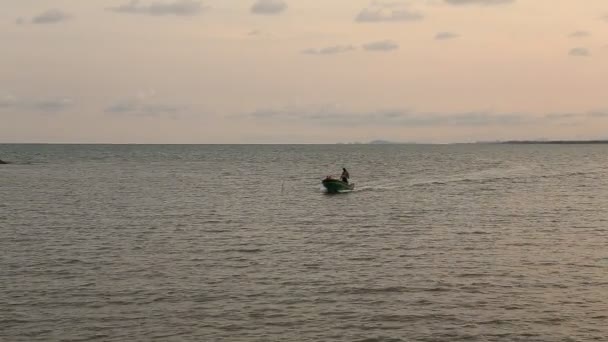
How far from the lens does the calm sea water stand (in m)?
23.6

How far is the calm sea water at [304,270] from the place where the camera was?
23641 millimetres

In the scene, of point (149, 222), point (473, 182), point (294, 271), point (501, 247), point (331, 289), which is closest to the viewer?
point (331, 289)

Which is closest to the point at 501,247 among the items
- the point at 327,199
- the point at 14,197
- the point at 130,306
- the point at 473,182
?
the point at 130,306

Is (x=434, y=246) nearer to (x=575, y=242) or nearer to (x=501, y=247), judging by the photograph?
(x=501, y=247)

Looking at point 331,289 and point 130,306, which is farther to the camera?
point 331,289

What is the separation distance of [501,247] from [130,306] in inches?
821

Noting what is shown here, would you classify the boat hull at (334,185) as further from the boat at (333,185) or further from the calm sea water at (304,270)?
the calm sea water at (304,270)

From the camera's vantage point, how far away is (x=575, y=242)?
40.2m

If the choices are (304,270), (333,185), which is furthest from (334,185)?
(304,270)

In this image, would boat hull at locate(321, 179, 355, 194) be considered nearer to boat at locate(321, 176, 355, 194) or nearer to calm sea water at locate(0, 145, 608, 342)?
boat at locate(321, 176, 355, 194)

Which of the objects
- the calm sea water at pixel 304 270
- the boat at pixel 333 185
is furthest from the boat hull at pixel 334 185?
the calm sea water at pixel 304 270

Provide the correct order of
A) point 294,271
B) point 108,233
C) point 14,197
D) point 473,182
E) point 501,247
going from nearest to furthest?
1. point 294,271
2. point 501,247
3. point 108,233
4. point 14,197
5. point 473,182

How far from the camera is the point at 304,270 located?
1276 inches

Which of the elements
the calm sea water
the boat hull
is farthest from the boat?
the calm sea water
